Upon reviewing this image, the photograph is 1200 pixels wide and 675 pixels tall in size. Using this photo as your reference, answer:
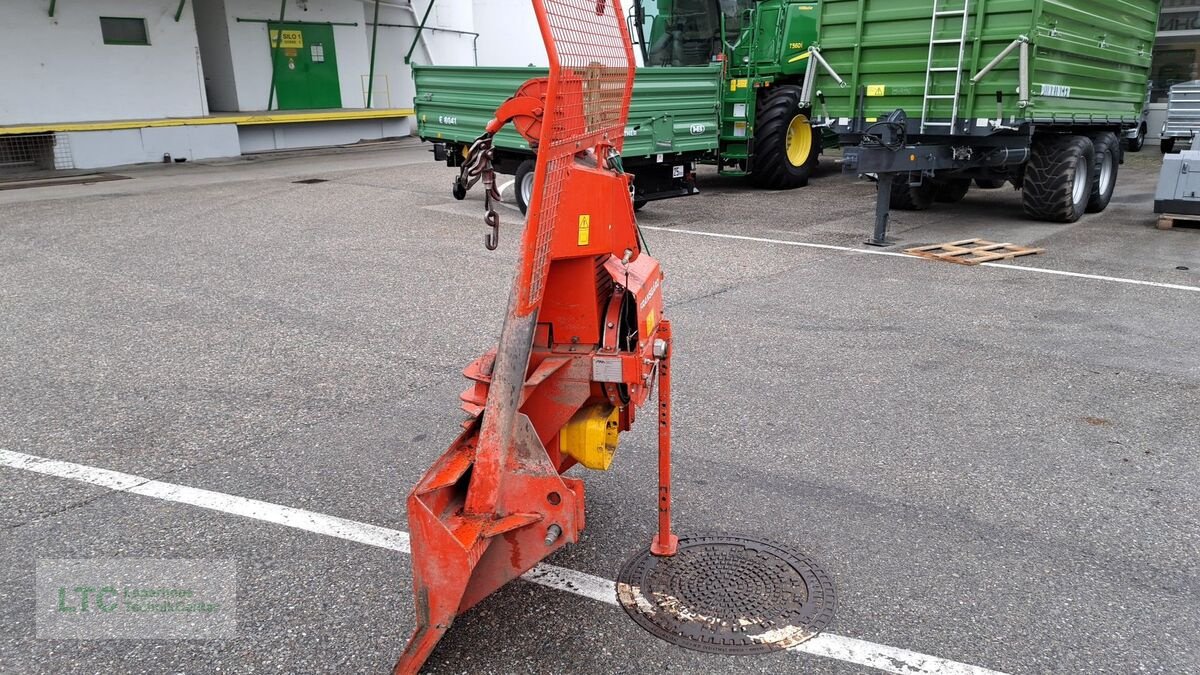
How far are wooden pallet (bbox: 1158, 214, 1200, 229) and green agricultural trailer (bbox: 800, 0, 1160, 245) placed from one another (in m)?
0.89

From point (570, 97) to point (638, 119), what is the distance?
7.88 meters

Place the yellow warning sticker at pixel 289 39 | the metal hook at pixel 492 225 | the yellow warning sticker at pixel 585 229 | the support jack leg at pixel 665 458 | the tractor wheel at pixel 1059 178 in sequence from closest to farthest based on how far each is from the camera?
1. the metal hook at pixel 492 225
2. the yellow warning sticker at pixel 585 229
3. the support jack leg at pixel 665 458
4. the tractor wheel at pixel 1059 178
5. the yellow warning sticker at pixel 289 39

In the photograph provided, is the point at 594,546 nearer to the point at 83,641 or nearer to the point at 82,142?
the point at 83,641

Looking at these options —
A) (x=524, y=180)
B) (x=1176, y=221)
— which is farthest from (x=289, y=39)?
(x=1176, y=221)

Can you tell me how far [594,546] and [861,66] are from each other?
7683 millimetres

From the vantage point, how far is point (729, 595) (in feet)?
9.99

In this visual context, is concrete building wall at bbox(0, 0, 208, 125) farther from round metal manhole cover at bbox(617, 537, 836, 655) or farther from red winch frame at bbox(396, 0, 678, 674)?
round metal manhole cover at bbox(617, 537, 836, 655)

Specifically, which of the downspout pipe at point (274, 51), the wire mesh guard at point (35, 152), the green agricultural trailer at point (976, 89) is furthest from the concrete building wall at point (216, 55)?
the green agricultural trailer at point (976, 89)

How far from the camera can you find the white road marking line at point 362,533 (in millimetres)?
2707

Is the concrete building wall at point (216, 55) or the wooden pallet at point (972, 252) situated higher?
the concrete building wall at point (216, 55)

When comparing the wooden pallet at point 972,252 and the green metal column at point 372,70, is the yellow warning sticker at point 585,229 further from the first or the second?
the green metal column at point 372,70

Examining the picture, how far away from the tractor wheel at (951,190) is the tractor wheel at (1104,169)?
1.58 m

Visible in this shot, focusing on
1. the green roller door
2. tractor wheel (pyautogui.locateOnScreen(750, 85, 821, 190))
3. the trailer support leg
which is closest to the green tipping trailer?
tractor wheel (pyautogui.locateOnScreen(750, 85, 821, 190))

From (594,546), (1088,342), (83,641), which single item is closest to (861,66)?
(1088,342)
